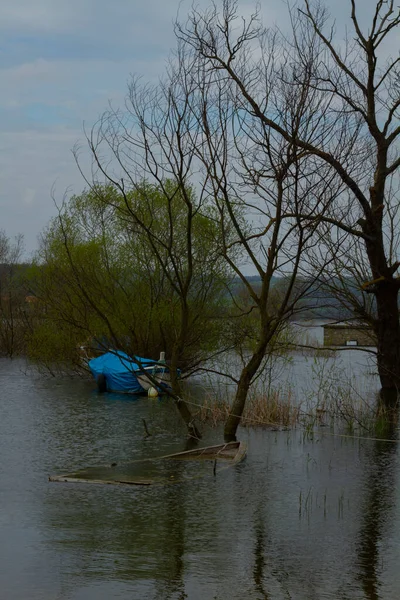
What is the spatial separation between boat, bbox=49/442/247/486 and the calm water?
0.67 feet

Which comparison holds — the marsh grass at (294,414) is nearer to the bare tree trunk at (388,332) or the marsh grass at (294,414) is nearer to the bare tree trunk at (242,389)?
the bare tree trunk at (388,332)

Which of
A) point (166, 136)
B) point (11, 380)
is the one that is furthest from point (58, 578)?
point (11, 380)

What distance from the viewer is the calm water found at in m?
7.68

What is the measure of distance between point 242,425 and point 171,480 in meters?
5.04

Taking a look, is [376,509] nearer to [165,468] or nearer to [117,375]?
[165,468]

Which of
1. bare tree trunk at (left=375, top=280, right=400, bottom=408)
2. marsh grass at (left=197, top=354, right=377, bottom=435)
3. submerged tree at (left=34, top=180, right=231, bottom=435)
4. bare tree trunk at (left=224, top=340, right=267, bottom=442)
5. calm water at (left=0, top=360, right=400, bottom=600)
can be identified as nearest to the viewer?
calm water at (left=0, top=360, right=400, bottom=600)

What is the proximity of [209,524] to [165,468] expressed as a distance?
317 cm

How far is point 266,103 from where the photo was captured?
14.0 m

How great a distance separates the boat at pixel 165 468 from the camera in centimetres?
1195

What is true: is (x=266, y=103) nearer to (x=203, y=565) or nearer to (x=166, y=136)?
(x=166, y=136)

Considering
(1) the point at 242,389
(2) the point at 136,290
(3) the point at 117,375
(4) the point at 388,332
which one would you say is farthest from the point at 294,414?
(2) the point at 136,290

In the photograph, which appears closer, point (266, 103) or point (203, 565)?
point (203, 565)

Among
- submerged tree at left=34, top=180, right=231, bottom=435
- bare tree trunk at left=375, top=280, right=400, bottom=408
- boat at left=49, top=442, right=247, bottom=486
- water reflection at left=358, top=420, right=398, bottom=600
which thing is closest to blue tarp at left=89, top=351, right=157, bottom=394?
submerged tree at left=34, top=180, right=231, bottom=435

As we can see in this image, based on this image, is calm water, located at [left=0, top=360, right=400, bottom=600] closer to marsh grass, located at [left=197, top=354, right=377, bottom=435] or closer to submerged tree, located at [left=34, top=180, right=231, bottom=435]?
marsh grass, located at [left=197, top=354, right=377, bottom=435]
